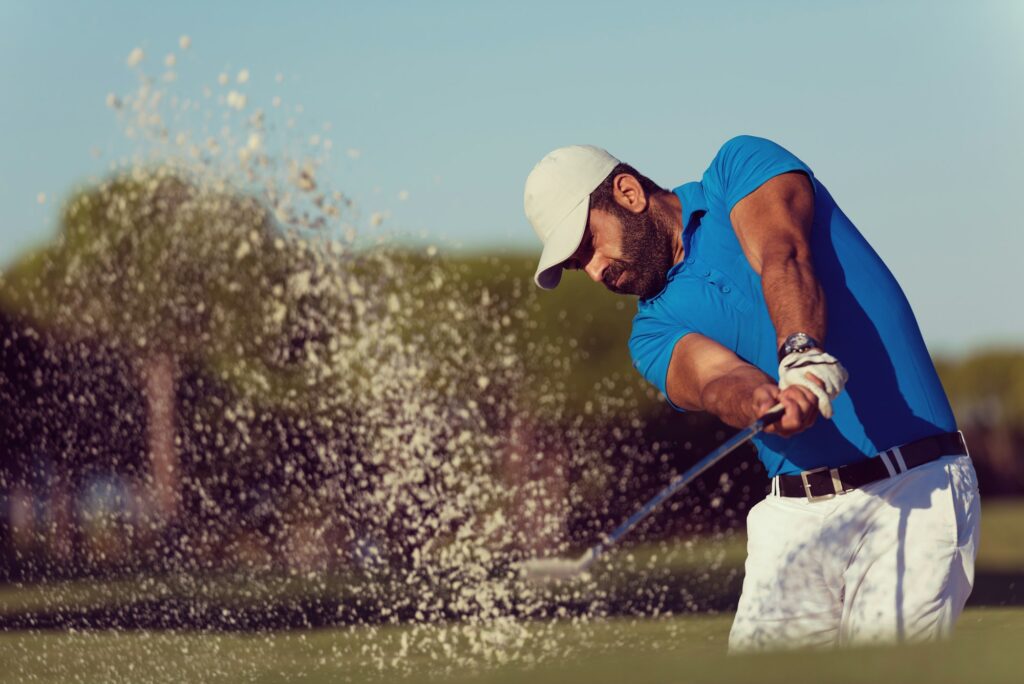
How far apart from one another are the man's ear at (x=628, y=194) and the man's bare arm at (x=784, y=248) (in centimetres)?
41

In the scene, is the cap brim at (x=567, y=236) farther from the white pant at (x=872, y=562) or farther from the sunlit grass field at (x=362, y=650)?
the sunlit grass field at (x=362, y=650)

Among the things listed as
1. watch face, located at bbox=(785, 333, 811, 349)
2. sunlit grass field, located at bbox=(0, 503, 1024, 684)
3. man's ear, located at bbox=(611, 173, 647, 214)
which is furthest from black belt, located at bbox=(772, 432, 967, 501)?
sunlit grass field, located at bbox=(0, 503, 1024, 684)

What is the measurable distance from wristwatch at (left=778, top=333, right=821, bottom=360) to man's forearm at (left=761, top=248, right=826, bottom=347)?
0.03 metres

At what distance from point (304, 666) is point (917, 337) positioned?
19.9ft

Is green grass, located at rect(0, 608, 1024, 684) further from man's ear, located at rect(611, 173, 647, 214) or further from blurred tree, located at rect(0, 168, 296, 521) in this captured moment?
blurred tree, located at rect(0, 168, 296, 521)

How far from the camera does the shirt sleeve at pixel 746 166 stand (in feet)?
14.5

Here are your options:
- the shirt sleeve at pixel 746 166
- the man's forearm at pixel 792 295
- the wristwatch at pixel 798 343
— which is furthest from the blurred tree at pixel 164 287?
the wristwatch at pixel 798 343

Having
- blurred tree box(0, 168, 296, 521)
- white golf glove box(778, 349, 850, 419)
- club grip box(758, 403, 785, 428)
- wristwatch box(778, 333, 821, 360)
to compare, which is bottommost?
club grip box(758, 403, 785, 428)

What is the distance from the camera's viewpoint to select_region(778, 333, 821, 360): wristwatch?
13.0 feet

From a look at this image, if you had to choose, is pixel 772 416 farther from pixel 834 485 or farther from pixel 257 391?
pixel 257 391

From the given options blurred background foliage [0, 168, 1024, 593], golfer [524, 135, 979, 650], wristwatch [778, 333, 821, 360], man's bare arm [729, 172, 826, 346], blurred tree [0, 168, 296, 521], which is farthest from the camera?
blurred tree [0, 168, 296, 521]

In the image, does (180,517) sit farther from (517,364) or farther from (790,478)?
(790,478)

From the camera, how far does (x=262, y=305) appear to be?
1791cm

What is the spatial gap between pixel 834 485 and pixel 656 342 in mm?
901
